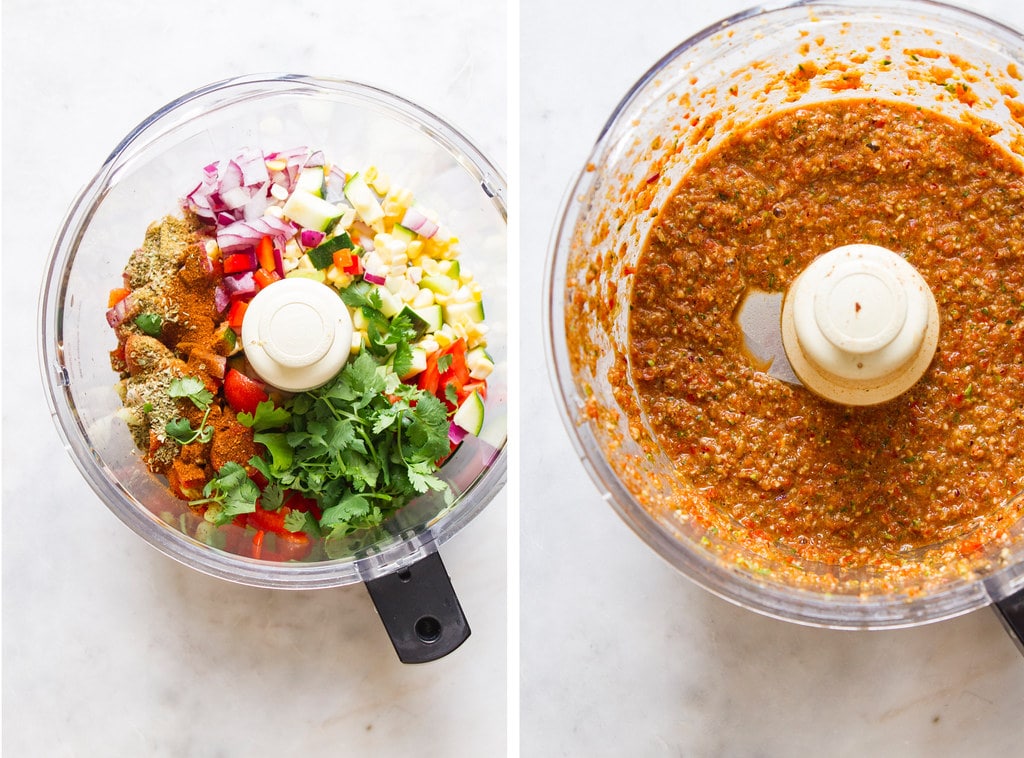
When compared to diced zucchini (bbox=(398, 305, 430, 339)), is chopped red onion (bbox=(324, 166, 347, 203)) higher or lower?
higher

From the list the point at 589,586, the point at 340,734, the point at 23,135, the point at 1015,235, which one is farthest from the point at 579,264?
the point at 23,135

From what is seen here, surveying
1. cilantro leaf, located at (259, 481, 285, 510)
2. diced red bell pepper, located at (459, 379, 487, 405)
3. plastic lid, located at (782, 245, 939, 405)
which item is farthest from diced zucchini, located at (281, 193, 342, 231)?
plastic lid, located at (782, 245, 939, 405)

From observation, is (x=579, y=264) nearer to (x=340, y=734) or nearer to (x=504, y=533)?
(x=504, y=533)

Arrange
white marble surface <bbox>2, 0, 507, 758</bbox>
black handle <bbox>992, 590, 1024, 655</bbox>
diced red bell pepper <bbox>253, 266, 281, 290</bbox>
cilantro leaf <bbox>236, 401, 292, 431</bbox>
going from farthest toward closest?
white marble surface <bbox>2, 0, 507, 758</bbox>, diced red bell pepper <bbox>253, 266, 281, 290</bbox>, cilantro leaf <bbox>236, 401, 292, 431</bbox>, black handle <bbox>992, 590, 1024, 655</bbox>

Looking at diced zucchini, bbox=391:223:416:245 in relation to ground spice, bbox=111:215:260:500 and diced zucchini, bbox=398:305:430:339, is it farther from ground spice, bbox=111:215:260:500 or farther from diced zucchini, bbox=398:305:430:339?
ground spice, bbox=111:215:260:500

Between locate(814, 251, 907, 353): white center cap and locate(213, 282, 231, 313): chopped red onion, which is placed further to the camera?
locate(213, 282, 231, 313): chopped red onion

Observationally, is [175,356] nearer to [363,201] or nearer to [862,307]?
[363,201]

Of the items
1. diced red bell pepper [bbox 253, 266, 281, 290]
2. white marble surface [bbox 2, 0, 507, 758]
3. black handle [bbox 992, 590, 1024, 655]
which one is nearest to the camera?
black handle [bbox 992, 590, 1024, 655]
